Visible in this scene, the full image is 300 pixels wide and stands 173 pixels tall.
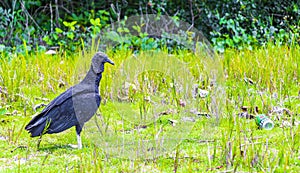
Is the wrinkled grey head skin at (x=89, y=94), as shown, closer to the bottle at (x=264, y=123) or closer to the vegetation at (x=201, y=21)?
the bottle at (x=264, y=123)

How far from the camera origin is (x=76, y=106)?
280 centimetres

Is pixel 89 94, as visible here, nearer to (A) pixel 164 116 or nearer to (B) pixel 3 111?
(A) pixel 164 116

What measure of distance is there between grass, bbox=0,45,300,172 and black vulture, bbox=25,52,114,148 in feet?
0.44

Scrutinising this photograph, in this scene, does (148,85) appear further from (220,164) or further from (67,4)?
(67,4)

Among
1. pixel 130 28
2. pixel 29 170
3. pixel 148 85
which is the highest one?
pixel 130 28

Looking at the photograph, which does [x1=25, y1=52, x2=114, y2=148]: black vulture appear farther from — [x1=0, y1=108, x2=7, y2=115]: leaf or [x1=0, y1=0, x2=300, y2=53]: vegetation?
[x1=0, y1=0, x2=300, y2=53]: vegetation

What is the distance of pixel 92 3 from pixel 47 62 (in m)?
2.93

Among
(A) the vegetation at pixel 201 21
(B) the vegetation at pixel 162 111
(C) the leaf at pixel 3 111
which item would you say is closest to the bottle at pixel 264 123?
(B) the vegetation at pixel 162 111

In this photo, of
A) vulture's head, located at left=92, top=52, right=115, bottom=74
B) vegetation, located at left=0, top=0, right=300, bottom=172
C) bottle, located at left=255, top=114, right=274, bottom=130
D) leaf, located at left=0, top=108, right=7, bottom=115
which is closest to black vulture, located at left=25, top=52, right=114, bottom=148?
vulture's head, located at left=92, top=52, right=115, bottom=74

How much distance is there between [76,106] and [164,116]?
0.93 m

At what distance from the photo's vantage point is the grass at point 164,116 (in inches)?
104

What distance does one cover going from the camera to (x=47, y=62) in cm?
498

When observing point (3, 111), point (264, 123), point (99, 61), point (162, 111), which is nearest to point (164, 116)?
point (162, 111)

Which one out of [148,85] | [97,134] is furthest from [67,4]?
[97,134]
